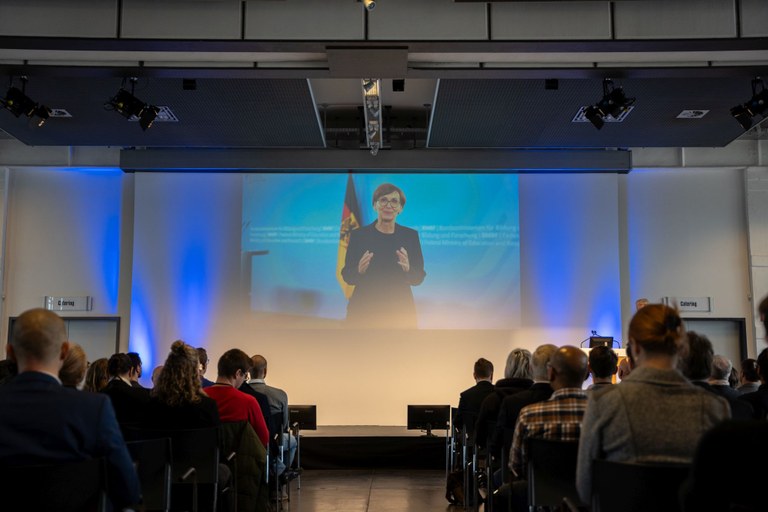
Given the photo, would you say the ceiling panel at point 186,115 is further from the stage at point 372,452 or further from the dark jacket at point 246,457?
the dark jacket at point 246,457

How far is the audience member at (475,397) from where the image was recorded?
6.07 metres

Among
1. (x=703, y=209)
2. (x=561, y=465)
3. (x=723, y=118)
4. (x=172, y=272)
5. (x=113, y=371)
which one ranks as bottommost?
(x=561, y=465)

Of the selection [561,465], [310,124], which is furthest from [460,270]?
[561,465]

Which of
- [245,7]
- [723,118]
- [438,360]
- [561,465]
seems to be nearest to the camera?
[561,465]

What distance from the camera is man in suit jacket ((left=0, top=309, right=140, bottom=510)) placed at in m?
2.38

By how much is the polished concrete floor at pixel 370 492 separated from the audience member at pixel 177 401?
2628 millimetres

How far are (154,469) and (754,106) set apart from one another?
6465 mm

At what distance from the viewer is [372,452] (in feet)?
30.0

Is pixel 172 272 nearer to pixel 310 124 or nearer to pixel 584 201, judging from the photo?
Answer: pixel 310 124

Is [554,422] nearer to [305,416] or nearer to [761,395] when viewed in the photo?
[761,395]

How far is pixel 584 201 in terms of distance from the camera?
10547 mm

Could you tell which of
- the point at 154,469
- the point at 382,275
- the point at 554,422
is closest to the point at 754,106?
the point at 382,275

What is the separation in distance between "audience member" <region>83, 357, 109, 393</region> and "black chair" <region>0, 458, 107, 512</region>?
241 cm

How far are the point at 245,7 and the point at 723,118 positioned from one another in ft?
18.7
